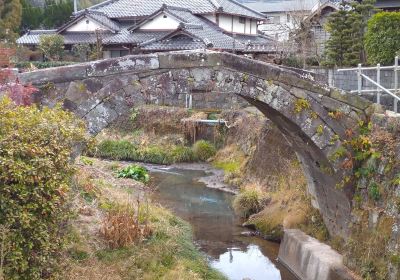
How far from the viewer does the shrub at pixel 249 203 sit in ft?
52.9

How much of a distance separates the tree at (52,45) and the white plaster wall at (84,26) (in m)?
1.62

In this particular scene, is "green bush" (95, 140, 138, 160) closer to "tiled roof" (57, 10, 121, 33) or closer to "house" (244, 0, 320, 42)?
"tiled roof" (57, 10, 121, 33)

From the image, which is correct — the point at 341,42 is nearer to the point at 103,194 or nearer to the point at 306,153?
the point at 306,153

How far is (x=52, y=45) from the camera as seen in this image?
35562mm

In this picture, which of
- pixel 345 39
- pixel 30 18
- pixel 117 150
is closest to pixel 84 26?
pixel 30 18

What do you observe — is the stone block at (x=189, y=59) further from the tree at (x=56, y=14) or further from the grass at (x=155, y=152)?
the tree at (x=56, y=14)

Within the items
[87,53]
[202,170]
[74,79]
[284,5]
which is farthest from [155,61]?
[284,5]

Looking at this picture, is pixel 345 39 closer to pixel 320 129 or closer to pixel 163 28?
pixel 320 129

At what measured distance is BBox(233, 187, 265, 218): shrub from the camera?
52.9 feet

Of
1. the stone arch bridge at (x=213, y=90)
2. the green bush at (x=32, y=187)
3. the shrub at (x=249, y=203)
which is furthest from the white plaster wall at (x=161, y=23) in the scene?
the green bush at (x=32, y=187)

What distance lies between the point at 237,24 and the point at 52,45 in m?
12.7

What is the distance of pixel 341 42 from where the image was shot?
20812 millimetres

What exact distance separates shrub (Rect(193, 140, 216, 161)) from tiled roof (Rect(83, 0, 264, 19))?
12992mm

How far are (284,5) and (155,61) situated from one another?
43.7 meters
